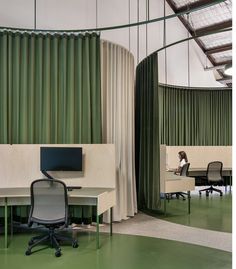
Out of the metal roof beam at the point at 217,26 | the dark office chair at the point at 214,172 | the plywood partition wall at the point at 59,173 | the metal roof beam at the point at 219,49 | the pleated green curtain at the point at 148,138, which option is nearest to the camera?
the plywood partition wall at the point at 59,173

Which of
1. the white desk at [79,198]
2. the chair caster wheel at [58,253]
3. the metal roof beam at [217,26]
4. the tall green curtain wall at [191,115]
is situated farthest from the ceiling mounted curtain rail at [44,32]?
the metal roof beam at [217,26]

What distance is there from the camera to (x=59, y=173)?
5148mm

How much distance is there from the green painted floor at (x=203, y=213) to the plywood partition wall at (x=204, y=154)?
1426 millimetres

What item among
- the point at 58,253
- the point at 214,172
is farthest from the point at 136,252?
the point at 214,172

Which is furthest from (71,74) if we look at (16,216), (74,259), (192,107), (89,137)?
(192,107)

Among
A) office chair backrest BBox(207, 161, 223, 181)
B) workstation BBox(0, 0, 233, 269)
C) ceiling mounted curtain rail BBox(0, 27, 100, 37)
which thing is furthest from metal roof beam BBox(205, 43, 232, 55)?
ceiling mounted curtain rail BBox(0, 27, 100, 37)

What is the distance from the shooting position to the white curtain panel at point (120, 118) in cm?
562

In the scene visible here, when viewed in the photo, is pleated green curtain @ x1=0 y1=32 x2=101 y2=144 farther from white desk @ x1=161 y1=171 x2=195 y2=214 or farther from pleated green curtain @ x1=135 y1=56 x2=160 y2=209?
white desk @ x1=161 y1=171 x2=195 y2=214

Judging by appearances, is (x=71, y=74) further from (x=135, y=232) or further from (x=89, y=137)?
(x=135, y=232)

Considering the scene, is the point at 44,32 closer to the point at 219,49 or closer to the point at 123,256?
the point at 123,256

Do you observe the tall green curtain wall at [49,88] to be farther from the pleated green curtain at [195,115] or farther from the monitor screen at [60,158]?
the pleated green curtain at [195,115]

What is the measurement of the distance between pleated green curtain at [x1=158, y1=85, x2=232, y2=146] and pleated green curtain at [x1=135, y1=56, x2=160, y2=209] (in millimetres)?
2984

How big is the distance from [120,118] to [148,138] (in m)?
0.84

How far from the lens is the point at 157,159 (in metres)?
6.08
